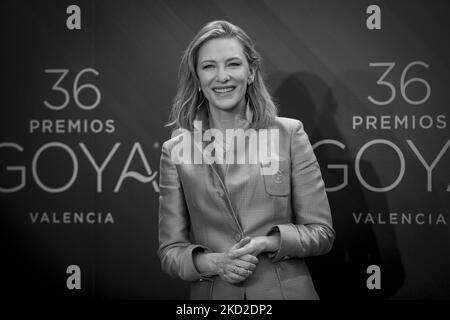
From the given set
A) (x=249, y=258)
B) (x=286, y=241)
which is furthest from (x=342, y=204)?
(x=249, y=258)

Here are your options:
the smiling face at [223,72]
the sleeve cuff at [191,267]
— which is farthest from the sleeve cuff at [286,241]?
the smiling face at [223,72]

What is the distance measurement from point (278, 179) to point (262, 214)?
15 cm

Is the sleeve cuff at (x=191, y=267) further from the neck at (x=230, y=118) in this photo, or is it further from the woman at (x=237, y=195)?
the neck at (x=230, y=118)

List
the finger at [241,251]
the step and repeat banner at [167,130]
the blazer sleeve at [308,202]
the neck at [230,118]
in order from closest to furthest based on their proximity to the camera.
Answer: the finger at [241,251] < the blazer sleeve at [308,202] < the neck at [230,118] < the step and repeat banner at [167,130]

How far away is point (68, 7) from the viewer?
297 cm

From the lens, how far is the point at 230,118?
7.25 feet

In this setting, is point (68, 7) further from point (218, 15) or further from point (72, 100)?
point (218, 15)

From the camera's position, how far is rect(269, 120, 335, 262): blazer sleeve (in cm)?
208

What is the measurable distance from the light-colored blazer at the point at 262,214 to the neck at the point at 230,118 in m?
0.15

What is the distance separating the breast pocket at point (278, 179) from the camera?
2.09 metres

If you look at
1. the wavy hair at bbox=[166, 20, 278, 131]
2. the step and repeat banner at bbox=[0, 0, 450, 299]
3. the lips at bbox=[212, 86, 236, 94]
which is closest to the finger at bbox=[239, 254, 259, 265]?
the wavy hair at bbox=[166, 20, 278, 131]

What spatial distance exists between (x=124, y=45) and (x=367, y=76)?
53.2 inches
